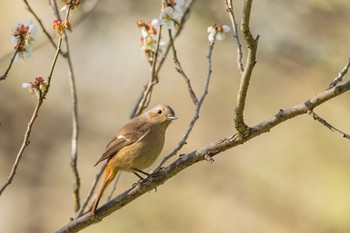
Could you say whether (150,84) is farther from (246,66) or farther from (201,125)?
(201,125)

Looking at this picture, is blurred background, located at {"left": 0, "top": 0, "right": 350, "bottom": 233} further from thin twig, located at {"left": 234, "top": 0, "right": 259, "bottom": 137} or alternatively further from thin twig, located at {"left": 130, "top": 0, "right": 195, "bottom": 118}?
thin twig, located at {"left": 234, "top": 0, "right": 259, "bottom": 137}

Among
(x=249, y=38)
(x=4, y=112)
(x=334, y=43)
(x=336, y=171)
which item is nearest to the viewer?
(x=249, y=38)

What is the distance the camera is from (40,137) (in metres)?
8.81

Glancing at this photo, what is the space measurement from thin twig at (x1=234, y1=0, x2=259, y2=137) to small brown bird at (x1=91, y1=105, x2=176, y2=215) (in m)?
1.21

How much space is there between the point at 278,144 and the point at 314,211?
1.14 metres

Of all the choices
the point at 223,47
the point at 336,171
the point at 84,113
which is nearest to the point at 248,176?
the point at 336,171

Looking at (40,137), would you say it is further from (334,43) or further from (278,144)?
(334,43)

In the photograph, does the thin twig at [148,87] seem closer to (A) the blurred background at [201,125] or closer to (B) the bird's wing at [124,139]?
(B) the bird's wing at [124,139]

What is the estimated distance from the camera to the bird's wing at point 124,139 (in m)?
3.75

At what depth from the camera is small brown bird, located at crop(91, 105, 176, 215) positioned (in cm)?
370

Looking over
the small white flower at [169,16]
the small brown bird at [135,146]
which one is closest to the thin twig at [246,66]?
the small white flower at [169,16]

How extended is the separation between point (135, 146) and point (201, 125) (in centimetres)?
471

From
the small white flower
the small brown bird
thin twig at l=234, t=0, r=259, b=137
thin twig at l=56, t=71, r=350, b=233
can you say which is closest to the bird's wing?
the small brown bird

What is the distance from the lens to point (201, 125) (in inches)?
334
